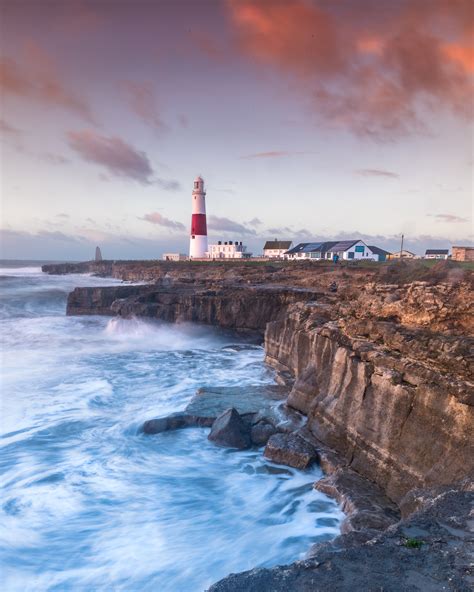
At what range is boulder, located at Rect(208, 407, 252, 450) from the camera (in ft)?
33.3

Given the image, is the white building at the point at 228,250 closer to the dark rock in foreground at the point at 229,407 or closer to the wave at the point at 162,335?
the wave at the point at 162,335

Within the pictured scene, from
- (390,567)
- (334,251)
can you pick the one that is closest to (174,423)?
(390,567)

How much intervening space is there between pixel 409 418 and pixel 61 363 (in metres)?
16.0

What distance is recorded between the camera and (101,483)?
348 inches

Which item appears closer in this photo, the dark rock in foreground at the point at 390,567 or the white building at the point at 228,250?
the dark rock in foreground at the point at 390,567

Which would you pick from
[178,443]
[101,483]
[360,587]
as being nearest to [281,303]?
[178,443]

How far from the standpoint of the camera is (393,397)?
25.5ft

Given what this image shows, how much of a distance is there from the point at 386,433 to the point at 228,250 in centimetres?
7448

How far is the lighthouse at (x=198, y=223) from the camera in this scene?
61.4 meters

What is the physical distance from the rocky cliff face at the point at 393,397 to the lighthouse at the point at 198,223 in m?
53.0

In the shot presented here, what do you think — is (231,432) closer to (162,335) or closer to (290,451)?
(290,451)

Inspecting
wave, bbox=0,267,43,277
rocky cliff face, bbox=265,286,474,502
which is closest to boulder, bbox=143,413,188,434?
rocky cliff face, bbox=265,286,474,502

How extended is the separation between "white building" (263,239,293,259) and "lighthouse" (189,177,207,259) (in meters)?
18.1

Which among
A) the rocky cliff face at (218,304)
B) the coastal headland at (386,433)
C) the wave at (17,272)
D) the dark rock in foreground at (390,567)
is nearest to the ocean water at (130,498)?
the coastal headland at (386,433)
